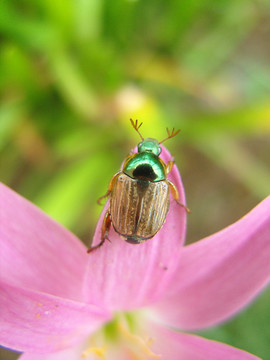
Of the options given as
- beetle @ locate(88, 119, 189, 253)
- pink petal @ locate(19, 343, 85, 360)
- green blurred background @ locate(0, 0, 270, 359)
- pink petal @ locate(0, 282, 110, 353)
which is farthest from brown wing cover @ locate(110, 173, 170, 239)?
green blurred background @ locate(0, 0, 270, 359)

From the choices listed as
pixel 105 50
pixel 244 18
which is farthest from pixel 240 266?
pixel 244 18

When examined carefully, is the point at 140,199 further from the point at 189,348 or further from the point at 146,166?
the point at 189,348

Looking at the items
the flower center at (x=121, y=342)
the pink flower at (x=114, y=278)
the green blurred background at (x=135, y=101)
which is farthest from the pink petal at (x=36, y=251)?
the green blurred background at (x=135, y=101)

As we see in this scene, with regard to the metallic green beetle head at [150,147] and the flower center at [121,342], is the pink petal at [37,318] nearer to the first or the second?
the flower center at [121,342]

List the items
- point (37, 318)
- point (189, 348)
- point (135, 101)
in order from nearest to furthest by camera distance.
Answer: point (37, 318) < point (189, 348) < point (135, 101)

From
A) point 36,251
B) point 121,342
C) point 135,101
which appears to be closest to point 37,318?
point 36,251

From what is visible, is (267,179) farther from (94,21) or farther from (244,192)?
(94,21)
